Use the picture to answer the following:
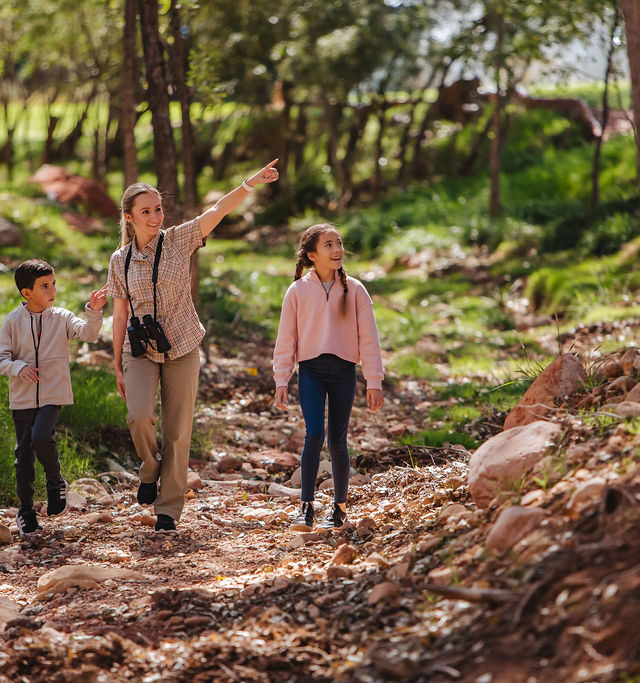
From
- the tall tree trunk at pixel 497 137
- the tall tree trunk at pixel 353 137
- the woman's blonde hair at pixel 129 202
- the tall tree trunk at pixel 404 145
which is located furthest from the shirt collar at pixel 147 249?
the tall tree trunk at pixel 404 145

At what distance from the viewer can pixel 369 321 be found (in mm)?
5445

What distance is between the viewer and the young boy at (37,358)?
5684 millimetres

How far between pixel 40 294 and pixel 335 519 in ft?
7.39

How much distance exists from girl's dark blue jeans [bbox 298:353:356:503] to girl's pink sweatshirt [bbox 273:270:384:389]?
0.07m

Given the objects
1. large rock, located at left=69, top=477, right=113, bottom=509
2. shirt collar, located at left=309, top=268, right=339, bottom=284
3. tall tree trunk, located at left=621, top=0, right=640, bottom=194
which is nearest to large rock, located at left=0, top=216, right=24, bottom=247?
large rock, located at left=69, top=477, right=113, bottom=509

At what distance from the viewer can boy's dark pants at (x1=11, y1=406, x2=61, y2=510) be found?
5695mm

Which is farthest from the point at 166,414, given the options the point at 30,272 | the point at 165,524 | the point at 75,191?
the point at 75,191

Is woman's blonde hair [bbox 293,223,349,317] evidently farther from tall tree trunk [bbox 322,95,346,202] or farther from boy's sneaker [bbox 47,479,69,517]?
tall tree trunk [bbox 322,95,346,202]

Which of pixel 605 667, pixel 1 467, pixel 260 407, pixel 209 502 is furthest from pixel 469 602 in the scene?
→ pixel 260 407

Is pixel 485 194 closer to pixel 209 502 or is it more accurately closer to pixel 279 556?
pixel 209 502

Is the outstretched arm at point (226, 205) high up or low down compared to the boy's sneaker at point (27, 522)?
up

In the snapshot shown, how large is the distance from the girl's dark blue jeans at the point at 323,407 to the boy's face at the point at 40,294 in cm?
164

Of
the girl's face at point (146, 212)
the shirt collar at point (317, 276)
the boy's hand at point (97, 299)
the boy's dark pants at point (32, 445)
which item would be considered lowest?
the boy's dark pants at point (32, 445)

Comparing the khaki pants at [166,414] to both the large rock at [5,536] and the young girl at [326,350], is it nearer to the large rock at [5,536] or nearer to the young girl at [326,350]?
the young girl at [326,350]
